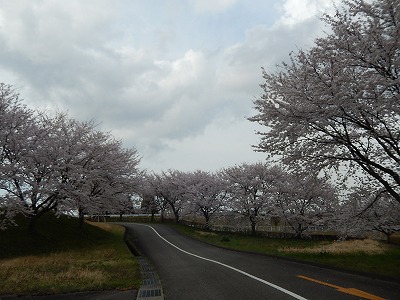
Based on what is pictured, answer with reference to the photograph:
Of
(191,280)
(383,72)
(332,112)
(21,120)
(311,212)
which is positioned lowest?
(191,280)

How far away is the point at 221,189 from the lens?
5175 cm

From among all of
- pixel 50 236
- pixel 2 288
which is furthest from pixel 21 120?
pixel 2 288

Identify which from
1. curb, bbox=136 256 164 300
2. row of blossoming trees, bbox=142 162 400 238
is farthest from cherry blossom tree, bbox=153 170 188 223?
curb, bbox=136 256 164 300

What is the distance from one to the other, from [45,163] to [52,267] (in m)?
9.14

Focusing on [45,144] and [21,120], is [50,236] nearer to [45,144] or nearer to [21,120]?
[45,144]

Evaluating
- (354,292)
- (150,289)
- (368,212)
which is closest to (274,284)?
(354,292)

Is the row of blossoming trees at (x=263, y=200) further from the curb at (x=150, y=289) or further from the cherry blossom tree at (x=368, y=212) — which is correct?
the curb at (x=150, y=289)

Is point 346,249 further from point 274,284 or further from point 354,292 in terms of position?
point 354,292

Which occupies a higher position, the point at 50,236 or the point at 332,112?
the point at 332,112

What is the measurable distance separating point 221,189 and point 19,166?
36.4 meters

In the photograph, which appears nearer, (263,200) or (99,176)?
(99,176)

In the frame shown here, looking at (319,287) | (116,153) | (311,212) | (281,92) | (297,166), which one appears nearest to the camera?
(319,287)

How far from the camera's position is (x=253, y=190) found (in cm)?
4284

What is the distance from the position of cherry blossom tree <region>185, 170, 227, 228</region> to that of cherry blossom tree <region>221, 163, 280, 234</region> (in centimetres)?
495
